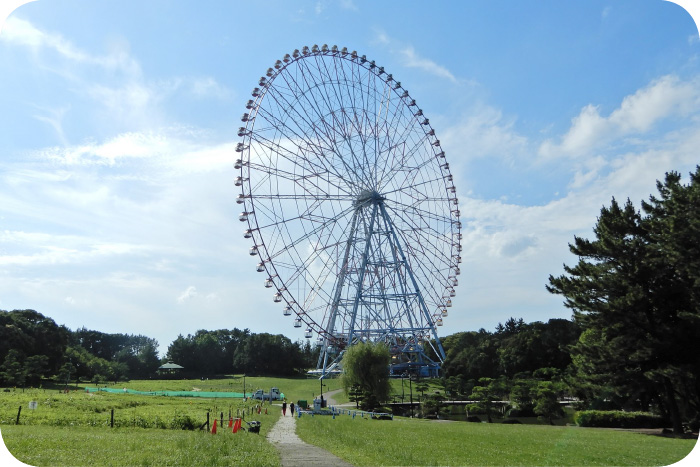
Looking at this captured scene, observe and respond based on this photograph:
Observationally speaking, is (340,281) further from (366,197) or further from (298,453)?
(298,453)

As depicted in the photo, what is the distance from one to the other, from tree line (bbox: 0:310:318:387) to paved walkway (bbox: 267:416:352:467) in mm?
41739

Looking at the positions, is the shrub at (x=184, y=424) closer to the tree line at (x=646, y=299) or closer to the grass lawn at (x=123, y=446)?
the grass lawn at (x=123, y=446)

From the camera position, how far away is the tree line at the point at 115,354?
5719 cm

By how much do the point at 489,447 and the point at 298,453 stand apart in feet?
19.7

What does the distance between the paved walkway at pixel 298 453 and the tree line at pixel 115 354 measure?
41.7 metres

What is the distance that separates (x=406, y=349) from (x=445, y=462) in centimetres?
4299

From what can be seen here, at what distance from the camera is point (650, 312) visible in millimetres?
23953

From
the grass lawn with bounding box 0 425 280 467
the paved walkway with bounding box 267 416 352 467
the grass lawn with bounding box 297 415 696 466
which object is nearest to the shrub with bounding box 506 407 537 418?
the grass lawn with bounding box 297 415 696 466

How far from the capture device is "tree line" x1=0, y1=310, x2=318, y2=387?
2251 inches

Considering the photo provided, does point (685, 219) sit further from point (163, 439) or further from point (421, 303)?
point (421, 303)

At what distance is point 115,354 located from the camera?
351ft

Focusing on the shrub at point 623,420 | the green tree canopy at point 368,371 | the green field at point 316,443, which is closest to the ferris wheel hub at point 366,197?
the green tree canopy at point 368,371

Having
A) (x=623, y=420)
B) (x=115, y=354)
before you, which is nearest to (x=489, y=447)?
(x=623, y=420)

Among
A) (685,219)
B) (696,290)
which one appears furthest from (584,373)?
(685,219)
